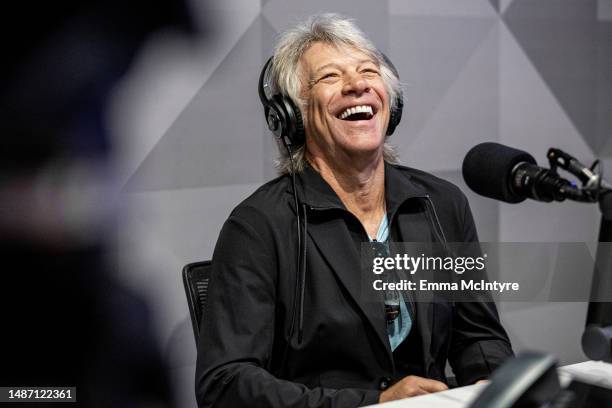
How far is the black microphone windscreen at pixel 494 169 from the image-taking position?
4.22ft

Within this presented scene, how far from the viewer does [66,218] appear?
8.11 ft

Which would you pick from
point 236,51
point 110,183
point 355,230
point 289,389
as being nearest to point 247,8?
point 236,51

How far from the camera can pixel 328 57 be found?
1.96 m

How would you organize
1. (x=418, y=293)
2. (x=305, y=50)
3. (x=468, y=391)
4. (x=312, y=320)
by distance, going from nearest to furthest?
(x=468, y=391) → (x=312, y=320) → (x=418, y=293) → (x=305, y=50)

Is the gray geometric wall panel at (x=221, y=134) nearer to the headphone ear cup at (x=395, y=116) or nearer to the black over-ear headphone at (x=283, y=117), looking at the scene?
the black over-ear headphone at (x=283, y=117)

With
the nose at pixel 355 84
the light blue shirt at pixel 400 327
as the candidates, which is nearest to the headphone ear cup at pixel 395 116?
the nose at pixel 355 84

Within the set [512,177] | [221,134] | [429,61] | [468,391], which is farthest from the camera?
[429,61]

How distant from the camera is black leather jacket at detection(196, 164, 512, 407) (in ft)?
5.37

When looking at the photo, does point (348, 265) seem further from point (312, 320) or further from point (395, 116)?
point (395, 116)

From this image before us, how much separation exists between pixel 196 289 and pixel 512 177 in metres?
1.01

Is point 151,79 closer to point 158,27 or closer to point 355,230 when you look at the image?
point 158,27

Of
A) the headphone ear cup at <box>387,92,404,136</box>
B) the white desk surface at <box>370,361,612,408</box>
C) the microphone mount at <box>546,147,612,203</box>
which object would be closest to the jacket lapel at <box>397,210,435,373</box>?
the headphone ear cup at <box>387,92,404,136</box>

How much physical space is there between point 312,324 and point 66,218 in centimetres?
111

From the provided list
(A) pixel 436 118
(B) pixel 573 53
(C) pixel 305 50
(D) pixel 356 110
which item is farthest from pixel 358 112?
(B) pixel 573 53
